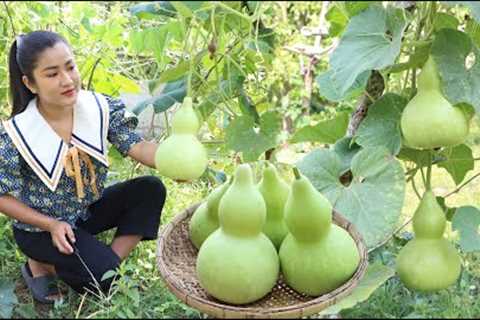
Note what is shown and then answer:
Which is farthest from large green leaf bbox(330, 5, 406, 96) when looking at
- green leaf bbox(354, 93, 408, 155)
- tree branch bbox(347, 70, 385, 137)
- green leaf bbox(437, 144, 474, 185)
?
green leaf bbox(437, 144, 474, 185)

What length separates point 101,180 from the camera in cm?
185

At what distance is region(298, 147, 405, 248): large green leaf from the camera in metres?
1.43

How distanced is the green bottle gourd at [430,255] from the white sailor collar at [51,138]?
2.37ft

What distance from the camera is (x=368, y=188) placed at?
1.48 metres

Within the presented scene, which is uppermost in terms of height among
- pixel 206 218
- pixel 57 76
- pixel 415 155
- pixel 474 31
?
pixel 474 31

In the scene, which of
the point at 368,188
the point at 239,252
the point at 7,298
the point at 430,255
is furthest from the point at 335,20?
the point at 7,298

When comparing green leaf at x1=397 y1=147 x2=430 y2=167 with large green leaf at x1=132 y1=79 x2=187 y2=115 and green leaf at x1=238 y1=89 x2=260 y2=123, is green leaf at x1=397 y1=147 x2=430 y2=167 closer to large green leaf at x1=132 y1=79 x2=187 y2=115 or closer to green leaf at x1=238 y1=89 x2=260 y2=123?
green leaf at x1=238 y1=89 x2=260 y2=123

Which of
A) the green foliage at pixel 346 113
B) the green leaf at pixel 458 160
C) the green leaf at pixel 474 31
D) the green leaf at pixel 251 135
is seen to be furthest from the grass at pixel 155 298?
the green leaf at pixel 474 31

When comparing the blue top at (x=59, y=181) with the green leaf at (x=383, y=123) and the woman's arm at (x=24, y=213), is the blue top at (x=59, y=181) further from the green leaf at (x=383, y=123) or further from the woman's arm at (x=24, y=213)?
the green leaf at (x=383, y=123)

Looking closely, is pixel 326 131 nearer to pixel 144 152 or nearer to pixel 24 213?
pixel 144 152

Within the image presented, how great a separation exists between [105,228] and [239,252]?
29.8 inches

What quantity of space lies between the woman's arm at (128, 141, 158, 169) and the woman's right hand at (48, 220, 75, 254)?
227 millimetres

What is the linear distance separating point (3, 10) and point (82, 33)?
24cm

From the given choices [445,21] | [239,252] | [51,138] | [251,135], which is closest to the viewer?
[239,252]
